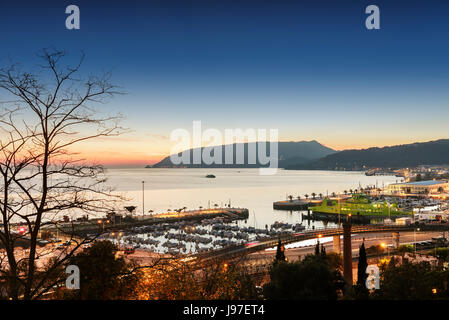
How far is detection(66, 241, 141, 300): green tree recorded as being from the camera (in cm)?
507

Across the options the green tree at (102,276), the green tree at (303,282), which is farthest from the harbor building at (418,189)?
the green tree at (102,276)

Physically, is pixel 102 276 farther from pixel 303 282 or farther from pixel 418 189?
pixel 418 189

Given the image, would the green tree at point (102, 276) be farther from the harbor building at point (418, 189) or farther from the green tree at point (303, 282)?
the harbor building at point (418, 189)

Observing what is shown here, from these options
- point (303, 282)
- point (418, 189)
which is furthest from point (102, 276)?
point (418, 189)

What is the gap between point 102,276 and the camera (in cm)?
527

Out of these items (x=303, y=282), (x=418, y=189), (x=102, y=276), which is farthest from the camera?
(x=418, y=189)

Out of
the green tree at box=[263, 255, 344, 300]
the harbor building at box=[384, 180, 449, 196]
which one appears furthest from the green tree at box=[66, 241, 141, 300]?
the harbor building at box=[384, 180, 449, 196]

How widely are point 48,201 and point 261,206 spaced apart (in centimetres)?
6476

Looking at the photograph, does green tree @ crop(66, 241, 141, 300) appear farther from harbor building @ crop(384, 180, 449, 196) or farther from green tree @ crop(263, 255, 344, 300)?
harbor building @ crop(384, 180, 449, 196)

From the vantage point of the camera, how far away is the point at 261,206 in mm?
67375

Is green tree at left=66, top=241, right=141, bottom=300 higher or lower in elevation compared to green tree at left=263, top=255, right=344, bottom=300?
higher
